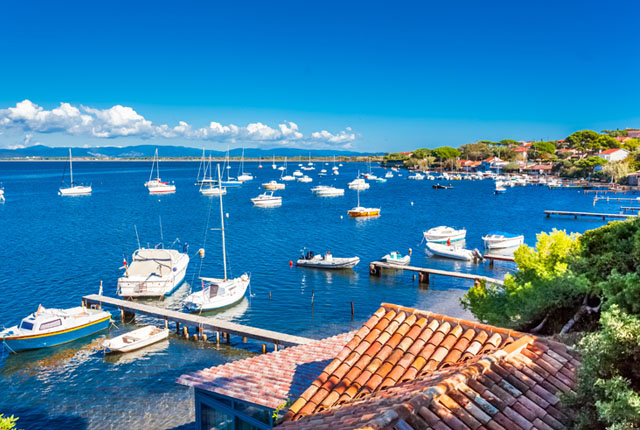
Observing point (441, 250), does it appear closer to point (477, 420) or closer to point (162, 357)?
point (162, 357)

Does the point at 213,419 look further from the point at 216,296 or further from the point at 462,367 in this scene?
the point at 216,296

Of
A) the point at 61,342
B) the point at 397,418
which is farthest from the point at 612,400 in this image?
the point at 61,342

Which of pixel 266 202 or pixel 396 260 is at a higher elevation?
pixel 266 202

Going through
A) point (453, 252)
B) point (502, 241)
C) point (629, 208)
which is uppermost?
point (629, 208)

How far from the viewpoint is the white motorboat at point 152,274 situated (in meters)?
32.0

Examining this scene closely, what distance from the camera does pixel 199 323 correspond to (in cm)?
2606

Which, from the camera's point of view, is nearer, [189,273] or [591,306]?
[591,306]

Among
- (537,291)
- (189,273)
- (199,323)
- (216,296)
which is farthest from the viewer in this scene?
(189,273)

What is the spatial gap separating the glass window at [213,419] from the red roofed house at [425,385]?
0.64 feet

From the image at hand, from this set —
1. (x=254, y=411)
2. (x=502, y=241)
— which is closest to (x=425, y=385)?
(x=254, y=411)

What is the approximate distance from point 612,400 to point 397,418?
7.35 ft

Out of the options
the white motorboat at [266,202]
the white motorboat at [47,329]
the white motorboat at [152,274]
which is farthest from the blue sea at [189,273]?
the white motorboat at [266,202]

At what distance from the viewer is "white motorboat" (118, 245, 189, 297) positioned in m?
32.0

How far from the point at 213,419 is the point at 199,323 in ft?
52.2
